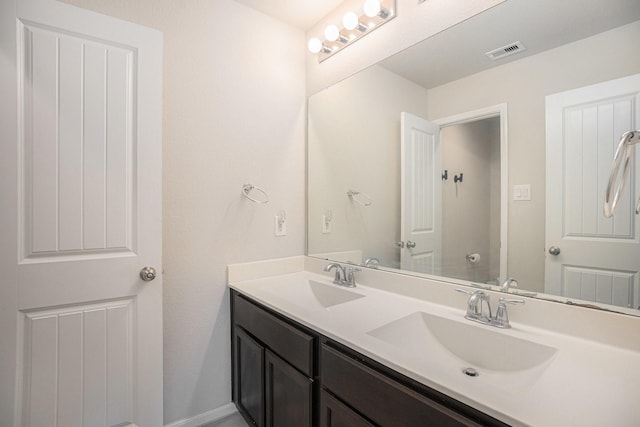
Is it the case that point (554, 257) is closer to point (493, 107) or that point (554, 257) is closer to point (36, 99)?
point (493, 107)

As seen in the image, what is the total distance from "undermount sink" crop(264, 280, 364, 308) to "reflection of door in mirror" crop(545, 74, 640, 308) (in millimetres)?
820

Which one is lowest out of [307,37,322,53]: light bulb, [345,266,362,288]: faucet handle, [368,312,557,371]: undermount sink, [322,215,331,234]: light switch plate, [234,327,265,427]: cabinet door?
[234,327,265,427]: cabinet door

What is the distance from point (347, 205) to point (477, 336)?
1.01m

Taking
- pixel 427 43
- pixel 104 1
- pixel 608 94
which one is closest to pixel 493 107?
pixel 608 94

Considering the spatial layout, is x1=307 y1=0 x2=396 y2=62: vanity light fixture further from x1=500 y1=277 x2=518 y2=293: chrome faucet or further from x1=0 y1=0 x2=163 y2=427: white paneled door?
x1=500 y1=277 x2=518 y2=293: chrome faucet

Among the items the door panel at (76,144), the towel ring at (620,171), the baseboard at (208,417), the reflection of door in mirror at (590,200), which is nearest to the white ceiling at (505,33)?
the reflection of door in mirror at (590,200)

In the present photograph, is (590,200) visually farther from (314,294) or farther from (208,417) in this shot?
(208,417)

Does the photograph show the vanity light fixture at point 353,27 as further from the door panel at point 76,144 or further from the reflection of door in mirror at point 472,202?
the door panel at point 76,144

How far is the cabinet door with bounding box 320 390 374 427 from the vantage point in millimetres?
896

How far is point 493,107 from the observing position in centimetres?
118

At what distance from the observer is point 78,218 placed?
49.0 inches

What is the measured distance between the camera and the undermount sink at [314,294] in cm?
146

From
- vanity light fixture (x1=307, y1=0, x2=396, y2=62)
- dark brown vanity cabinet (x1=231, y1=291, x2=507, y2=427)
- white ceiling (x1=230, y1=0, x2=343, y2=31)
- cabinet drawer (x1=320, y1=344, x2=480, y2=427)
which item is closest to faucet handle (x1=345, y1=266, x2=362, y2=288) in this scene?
dark brown vanity cabinet (x1=231, y1=291, x2=507, y2=427)

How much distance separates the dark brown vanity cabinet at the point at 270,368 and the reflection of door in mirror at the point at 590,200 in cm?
91
